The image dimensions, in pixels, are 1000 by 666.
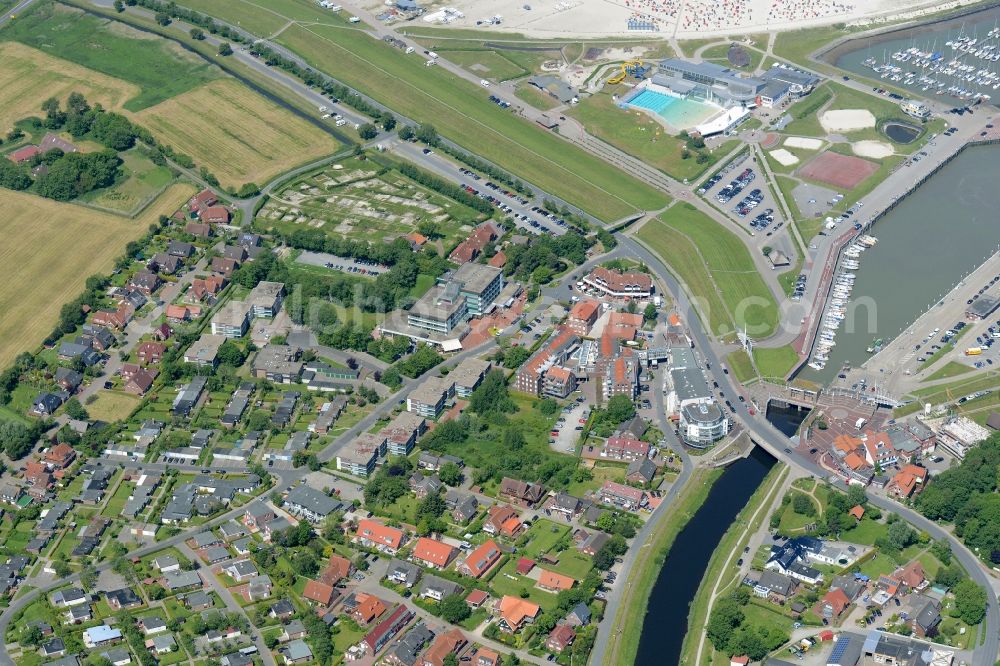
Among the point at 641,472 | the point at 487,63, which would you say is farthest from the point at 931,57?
the point at 641,472

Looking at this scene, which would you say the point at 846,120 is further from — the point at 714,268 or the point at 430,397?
the point at 430,397

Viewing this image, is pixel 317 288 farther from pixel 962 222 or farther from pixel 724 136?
pixel 962 222

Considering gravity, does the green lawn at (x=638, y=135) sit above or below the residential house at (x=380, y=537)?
above

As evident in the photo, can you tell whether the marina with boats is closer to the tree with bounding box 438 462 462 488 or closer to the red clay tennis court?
the red clay tennis court

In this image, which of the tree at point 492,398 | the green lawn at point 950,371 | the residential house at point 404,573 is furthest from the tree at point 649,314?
the residential house at point 404,573

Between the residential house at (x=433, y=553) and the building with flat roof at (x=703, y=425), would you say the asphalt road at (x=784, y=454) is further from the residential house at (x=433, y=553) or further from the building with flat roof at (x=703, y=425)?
the residential house at (x=433, y=553)

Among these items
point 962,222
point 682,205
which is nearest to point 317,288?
point 682,205

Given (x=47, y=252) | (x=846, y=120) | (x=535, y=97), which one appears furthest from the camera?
(x=535, y=97)
